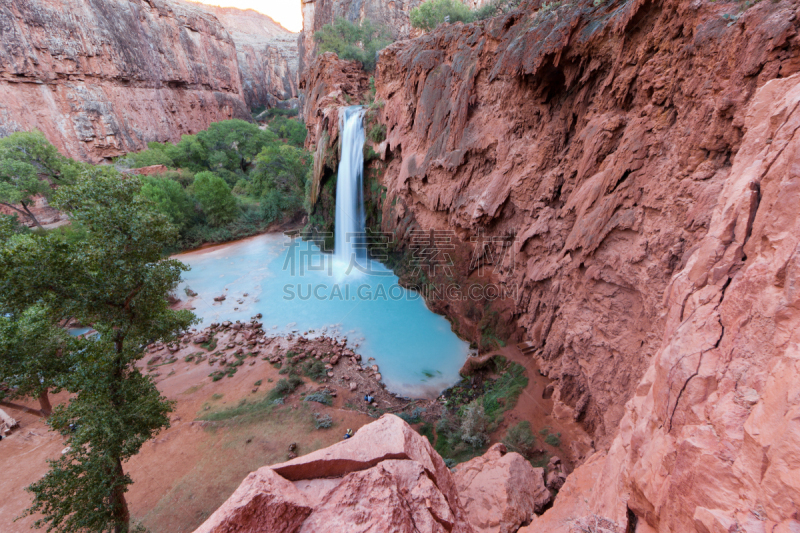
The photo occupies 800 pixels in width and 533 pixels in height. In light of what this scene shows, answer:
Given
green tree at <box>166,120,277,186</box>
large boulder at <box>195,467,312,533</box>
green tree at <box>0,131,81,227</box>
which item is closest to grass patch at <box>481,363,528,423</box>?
large boulder at <box>195,467,312,533</box>

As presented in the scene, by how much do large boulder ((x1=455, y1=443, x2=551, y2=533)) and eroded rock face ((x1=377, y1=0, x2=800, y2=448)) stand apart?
7.43 feet

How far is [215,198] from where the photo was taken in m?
23.4

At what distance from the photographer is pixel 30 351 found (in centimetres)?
502

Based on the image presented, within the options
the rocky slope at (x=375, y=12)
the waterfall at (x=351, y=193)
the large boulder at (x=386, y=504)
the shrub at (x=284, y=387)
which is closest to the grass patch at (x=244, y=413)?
the shrub at (x=284, y=387)

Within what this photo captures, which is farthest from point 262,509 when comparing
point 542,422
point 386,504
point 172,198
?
point 172,198

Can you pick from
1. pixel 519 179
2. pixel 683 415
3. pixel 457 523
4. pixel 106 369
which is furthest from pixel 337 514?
pixel 519 179

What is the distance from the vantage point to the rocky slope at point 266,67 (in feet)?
171

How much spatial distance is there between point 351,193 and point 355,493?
17.9 meters

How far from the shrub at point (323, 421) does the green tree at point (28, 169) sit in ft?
74.0

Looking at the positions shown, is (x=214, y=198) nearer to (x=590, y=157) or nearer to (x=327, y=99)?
(x=327, y=99)

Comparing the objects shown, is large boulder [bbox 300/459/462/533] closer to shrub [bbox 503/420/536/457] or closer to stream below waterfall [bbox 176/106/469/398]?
shrub [bbox 503/420/536/457]

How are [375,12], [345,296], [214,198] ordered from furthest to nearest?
[375,12]
[214,198]
[345,296]

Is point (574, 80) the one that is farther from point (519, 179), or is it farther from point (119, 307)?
point (119, 307)

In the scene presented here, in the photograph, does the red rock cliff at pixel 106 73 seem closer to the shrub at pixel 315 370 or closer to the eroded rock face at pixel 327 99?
the eroded rock face at pixel 327 99
